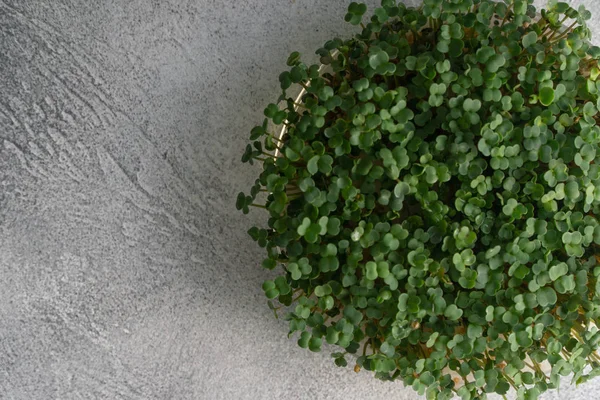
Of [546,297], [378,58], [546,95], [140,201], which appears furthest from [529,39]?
[140,201]

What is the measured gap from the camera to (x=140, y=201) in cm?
146

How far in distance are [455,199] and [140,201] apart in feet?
2.50

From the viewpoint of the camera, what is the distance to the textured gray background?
1.43m

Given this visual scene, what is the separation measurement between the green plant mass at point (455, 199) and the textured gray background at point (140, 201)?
0.41 meters

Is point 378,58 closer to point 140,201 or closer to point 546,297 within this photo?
point 546,297

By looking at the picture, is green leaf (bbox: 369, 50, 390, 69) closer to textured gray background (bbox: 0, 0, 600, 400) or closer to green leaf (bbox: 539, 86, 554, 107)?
green leaf (bbox: 539, 86, 554, 107)

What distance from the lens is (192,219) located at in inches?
57.7

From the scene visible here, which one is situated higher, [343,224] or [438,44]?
[438,44]

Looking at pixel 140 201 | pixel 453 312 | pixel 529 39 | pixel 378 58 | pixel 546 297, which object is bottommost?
pixel 140 201

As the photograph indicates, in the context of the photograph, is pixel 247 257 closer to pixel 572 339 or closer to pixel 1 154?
pixel 1 154

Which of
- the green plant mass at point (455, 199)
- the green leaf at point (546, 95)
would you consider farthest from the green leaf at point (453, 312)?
the green leaf at point (546, 95)

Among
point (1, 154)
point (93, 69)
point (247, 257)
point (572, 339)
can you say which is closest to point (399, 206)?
point (572, 339)

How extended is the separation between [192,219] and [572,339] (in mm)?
861

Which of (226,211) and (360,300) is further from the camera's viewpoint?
(226,211)
